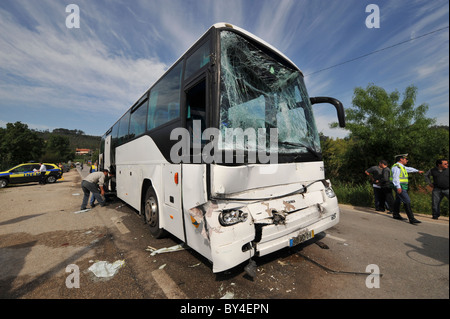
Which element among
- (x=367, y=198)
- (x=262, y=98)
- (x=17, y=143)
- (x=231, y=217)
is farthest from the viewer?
(x=17, y=143)

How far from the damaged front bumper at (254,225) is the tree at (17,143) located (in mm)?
48197

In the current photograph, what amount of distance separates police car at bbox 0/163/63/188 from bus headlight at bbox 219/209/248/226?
20.2 m

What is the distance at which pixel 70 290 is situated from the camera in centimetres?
253

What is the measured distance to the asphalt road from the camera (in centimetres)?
237

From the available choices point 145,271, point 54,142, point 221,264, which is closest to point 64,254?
point 145,271

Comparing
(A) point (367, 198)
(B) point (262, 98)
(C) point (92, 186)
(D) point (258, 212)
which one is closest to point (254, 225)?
(D) point (258, 212)

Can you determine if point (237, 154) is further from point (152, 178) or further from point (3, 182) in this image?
point (3, 182)

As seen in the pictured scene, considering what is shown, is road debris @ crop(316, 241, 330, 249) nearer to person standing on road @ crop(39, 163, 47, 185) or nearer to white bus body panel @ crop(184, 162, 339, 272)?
white bus body panel @ crop(184, 162, 339, 272)

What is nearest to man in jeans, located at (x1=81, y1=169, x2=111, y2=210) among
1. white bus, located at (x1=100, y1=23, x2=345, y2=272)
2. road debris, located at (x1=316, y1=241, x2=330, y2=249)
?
white bus, located at (x1=100, y1=23, x2=345, y2=272)

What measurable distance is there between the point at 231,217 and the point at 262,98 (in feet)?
5.95

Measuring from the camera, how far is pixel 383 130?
1041 centimetres

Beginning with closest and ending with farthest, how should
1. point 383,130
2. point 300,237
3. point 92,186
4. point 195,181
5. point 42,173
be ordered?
point 195,181, point 300,237, point 92,186, point 383,130, point 42,173

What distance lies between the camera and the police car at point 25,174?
14.4 m

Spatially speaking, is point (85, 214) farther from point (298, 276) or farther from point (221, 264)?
point (298, 276)
